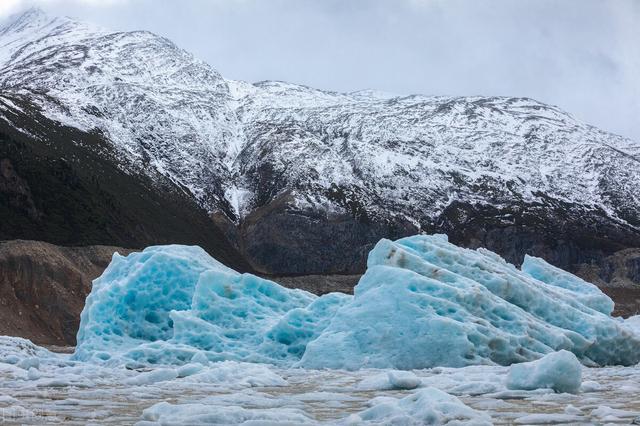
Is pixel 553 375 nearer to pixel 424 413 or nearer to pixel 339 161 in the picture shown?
pixel 424 413

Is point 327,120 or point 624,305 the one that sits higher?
point 327,120

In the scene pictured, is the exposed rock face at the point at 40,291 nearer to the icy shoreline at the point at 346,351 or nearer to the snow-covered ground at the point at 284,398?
the icy shoreline at the point at 346,351

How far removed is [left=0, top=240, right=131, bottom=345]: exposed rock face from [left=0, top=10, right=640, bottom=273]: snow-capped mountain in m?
52.9

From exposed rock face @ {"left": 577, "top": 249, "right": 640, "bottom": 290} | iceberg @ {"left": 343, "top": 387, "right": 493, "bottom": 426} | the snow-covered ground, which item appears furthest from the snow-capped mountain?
iceberg @ {"left": 343, "top": 387, "right": 493, "bottom": 426}

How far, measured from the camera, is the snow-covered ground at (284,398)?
818cm

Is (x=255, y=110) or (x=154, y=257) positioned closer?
(x=154, y=257)

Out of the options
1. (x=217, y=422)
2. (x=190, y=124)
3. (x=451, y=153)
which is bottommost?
(x=217, y=422)

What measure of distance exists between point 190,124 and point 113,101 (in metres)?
15.7

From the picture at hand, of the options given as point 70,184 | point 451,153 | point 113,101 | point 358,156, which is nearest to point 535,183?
point 451,153

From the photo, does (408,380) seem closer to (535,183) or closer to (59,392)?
(59,392)

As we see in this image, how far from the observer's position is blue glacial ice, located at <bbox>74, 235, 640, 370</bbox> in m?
18.3

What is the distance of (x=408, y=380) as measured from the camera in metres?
12.4

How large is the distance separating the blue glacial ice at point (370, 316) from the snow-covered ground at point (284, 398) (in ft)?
5.56

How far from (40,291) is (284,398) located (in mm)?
58046
